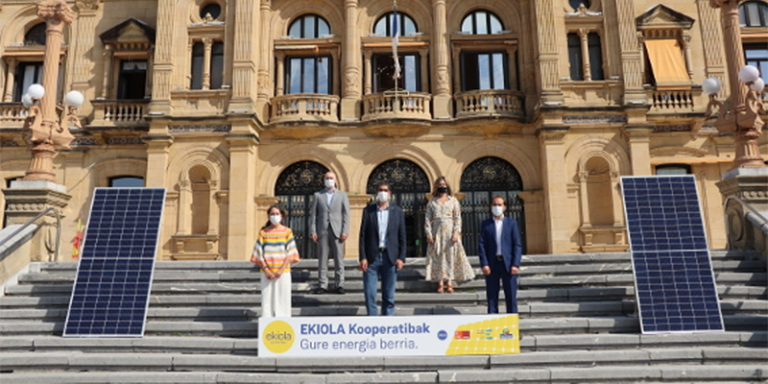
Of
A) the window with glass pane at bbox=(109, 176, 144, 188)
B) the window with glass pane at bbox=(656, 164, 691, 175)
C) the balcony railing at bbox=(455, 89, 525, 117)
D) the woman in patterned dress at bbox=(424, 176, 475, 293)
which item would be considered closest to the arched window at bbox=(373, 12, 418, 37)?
the balcony railing at bbox=(455, 89, 525, 117)

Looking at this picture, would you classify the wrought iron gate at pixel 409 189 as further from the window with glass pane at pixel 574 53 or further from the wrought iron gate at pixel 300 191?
the window with glass pane at pixel 574 53

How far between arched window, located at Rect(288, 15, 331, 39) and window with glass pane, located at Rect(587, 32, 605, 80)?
989 centimetres

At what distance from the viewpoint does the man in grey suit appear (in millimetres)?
10984

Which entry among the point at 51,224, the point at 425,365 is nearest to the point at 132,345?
the point at 425,365

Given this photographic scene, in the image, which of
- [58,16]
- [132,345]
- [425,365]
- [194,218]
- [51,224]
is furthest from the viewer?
[194,218]

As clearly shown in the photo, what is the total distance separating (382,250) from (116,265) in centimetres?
470

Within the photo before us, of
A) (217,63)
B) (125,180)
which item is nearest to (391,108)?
(217,63)

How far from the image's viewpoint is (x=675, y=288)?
9477 millimetres

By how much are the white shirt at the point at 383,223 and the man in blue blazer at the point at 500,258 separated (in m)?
1.60

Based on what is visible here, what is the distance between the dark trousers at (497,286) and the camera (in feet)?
30.8

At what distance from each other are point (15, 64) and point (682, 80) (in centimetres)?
2524

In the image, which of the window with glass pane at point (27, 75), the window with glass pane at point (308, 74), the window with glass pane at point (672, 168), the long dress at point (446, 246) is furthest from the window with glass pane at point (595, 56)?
the window with glass pane at point (27, 75)

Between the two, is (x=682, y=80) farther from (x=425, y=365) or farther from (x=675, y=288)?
(x=425, y=365)

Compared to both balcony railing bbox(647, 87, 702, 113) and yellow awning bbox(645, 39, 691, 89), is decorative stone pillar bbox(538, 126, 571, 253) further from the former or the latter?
yellow awning bbox(645, 39, 691, 89)
